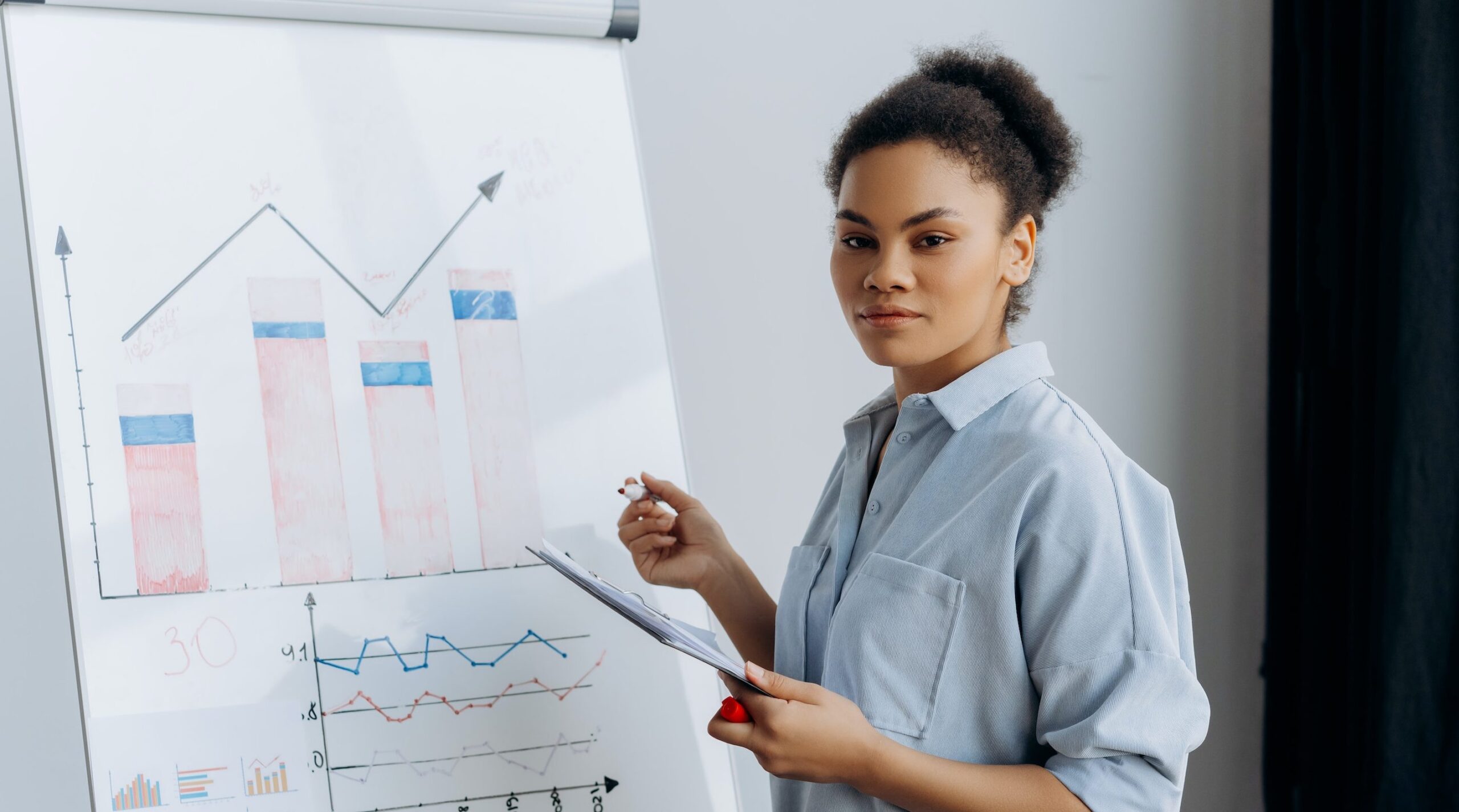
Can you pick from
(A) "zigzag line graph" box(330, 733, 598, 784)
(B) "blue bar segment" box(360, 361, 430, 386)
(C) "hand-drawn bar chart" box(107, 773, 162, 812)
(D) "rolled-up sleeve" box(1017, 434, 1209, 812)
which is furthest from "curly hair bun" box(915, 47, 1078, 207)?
(C) "hand-drawn bar chart" box(107, 773, 162, 812)

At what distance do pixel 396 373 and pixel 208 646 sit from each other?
31 cm

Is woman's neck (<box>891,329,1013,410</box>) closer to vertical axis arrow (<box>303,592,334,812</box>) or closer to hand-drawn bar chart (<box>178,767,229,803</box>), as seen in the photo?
vertical axis arrow (<box>303,592,334,812</box>)

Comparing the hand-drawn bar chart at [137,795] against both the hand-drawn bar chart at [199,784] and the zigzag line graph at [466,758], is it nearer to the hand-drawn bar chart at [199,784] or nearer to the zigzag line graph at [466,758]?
the hand-drawn bar chart at [199,784]

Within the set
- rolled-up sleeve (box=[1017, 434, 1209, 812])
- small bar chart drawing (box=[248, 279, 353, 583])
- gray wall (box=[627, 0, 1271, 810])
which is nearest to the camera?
rolled-up sleeve (box=[1017, 434, 1209, 812])

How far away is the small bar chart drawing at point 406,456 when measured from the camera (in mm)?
1083

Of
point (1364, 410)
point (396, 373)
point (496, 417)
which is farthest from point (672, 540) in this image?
point (1364, 410)

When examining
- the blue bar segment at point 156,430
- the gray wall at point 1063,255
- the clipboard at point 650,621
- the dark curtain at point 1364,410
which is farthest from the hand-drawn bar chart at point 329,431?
the dark curtain at point 1364,410

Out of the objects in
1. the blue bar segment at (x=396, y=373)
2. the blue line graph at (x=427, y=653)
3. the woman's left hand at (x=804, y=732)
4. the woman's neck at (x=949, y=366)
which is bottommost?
the woman's left hand at (x=804, y=732)

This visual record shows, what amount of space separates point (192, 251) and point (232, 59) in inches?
8.2

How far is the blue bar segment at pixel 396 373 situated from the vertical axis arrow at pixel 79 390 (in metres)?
0.24

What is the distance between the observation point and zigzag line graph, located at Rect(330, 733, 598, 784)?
1.02 metres

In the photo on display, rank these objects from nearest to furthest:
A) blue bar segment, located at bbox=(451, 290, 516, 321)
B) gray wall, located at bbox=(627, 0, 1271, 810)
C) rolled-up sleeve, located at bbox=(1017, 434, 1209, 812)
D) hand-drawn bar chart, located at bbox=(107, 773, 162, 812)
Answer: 1. rolled-up sleeve, located at bbox=(1017, 434, 1209, 812)
2. hand-drawn bar chart, located at bbox=(107, 773, 162, 812)
3. blue bar segment, located at bbox=(451, 290, 516, 321)
4. gray wall, located at bbox=(627, 0, 1271, 810)

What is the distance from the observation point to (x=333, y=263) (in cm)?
110

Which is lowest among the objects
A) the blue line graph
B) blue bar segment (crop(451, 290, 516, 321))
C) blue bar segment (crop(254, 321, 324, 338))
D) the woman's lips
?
the blue line graph
